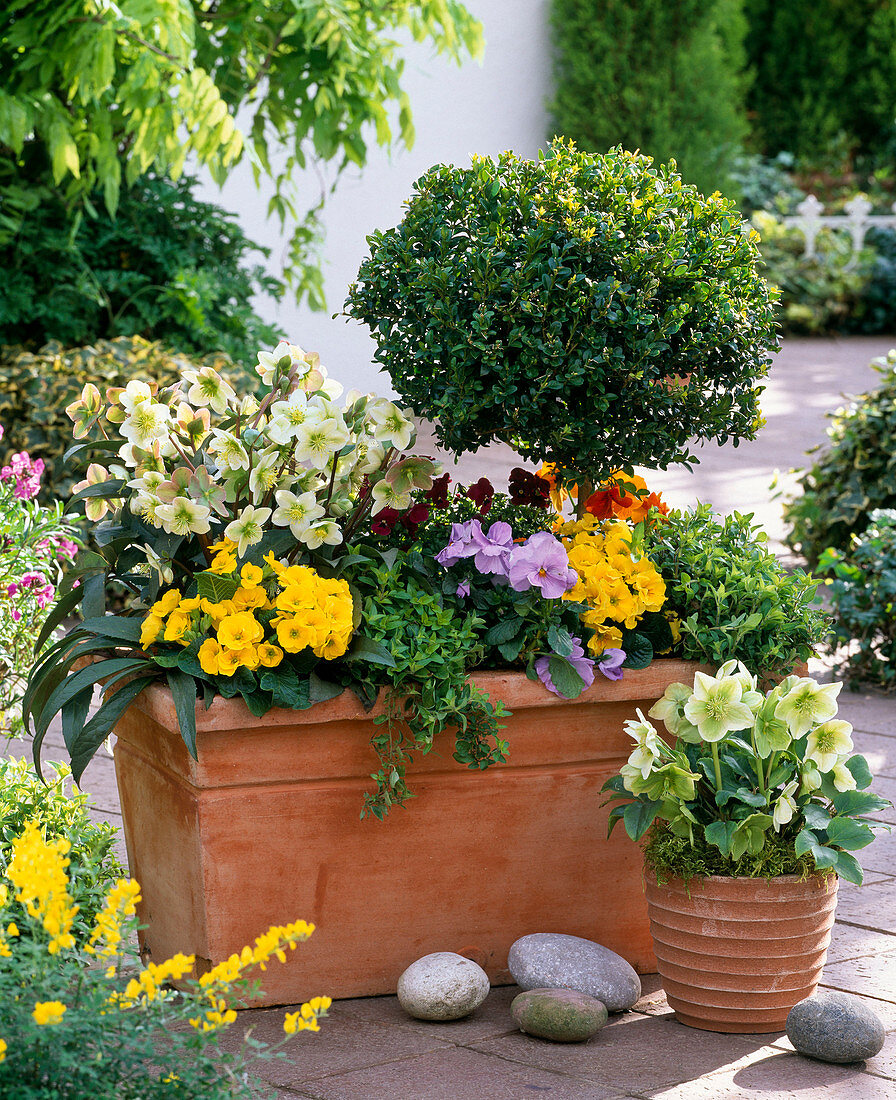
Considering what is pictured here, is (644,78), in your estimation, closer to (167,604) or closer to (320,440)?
(320,440)

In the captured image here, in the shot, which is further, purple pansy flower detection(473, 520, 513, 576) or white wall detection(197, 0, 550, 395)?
white wall detection(197, 0, 550, 395)

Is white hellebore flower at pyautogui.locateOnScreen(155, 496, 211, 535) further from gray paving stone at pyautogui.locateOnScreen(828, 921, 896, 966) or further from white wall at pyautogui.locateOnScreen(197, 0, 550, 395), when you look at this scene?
white wall at pyautogui.locateOnScreen(197, 0, 550, 395)

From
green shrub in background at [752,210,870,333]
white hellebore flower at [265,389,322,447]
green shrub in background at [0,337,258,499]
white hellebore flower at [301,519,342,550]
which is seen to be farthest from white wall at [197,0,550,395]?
white hellebore flower at [301,519,342,550]

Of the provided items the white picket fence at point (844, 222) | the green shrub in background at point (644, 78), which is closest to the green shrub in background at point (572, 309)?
the green shrub in background at point (644, 78)

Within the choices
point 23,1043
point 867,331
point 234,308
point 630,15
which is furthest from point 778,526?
point 867,331

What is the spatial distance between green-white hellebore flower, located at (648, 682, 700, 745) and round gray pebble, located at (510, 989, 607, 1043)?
1.59 ft

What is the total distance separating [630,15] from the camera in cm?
1193

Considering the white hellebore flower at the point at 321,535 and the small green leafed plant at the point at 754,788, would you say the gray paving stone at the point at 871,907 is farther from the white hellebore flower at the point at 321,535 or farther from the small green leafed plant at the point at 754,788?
the white hellebore flower at the point at 321,535

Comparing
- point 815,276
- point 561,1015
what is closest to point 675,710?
point 561,1015

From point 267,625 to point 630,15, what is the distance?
11.0 meters

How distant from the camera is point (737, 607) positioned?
101 inches

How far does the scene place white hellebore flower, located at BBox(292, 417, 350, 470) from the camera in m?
2.37

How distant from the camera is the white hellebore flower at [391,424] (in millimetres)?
2494

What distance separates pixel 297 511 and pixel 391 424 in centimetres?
27
